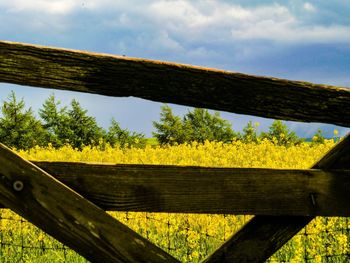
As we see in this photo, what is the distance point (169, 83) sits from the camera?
296 centimetres

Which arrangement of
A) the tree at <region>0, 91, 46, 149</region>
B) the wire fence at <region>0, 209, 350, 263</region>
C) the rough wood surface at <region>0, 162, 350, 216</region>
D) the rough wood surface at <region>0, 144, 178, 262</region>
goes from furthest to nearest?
the tree at <region>0, 91, 46, 149</region> < the wire fence at <region>0, 209, 350, 263</region> < the rough wood surface at <region>0, 162, 350, 216</region> < the rough wood surface at <region>0, 144, 178, 262</region>

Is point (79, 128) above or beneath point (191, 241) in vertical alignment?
above

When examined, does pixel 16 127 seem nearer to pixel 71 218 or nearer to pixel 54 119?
pixel 54 119

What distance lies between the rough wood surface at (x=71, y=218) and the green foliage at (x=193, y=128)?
19.2 metres

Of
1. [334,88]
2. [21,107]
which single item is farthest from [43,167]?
[21,107]

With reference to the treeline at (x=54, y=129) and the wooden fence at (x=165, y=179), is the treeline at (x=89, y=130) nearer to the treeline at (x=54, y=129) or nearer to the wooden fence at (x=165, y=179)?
the treeline at (x=54, y=129)

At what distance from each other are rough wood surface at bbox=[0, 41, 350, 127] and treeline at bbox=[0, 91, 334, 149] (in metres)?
14.7

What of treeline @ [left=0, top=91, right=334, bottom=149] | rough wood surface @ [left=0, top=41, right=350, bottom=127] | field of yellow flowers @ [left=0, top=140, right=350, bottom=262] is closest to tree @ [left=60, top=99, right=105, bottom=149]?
treeline @ [left=0, top=91, right=334, bottom=149]

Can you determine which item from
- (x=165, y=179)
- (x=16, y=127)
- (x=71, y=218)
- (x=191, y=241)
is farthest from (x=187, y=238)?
(x=16, y=127)

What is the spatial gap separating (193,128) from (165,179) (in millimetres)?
20102

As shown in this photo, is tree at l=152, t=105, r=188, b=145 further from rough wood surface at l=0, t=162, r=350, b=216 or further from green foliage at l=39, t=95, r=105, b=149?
rough wood surface at l=0, t=162, r=350, b=216

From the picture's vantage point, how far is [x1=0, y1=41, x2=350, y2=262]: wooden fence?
279cm

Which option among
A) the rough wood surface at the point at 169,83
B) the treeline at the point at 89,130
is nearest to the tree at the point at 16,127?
the treeline at the point at 89,130

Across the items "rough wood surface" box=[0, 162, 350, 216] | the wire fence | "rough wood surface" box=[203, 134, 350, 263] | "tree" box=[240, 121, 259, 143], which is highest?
"tree" box=[240, 121, 259, 143]
